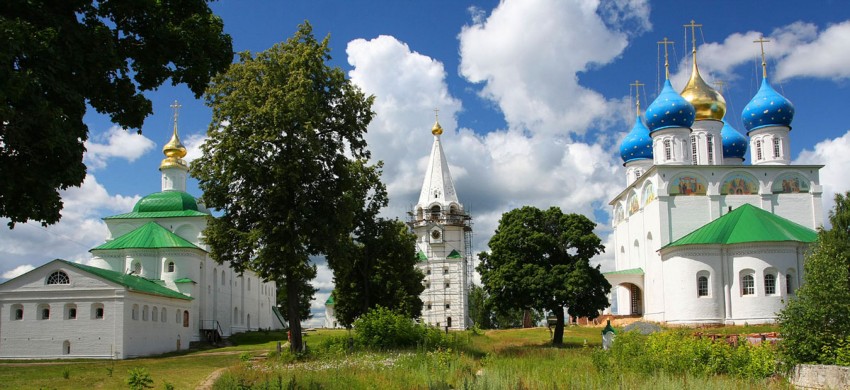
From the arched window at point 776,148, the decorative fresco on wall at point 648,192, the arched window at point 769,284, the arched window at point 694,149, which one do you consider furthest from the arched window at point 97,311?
the arched window at point 776,148

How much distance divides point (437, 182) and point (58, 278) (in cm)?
4523

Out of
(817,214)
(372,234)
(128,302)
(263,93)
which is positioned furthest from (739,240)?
(128,302)

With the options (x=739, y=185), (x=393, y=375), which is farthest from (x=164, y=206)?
(x=739, y=185)

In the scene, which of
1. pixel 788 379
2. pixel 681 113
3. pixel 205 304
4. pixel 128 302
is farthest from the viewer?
pixel 681 113

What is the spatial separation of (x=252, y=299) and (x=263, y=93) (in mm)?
36449

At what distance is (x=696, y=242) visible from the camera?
4156cm

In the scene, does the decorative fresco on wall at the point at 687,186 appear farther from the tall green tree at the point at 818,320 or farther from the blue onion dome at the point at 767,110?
the tall green tree at the point at 818,320

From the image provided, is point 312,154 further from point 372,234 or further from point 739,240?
point 739,240

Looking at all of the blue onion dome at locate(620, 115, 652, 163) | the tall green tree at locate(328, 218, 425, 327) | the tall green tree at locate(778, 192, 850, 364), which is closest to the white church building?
the blue onion dome at locate(620, 115, 652, 163)

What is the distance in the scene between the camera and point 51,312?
3262 cm

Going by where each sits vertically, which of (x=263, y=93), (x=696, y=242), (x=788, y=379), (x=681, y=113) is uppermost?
(x=681, y=113)

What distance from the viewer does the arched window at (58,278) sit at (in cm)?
3281

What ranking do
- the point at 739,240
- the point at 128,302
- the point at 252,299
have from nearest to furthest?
the point at 128,302, the point at 739,240, the point at 252,299

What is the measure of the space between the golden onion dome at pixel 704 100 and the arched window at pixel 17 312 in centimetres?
4235
